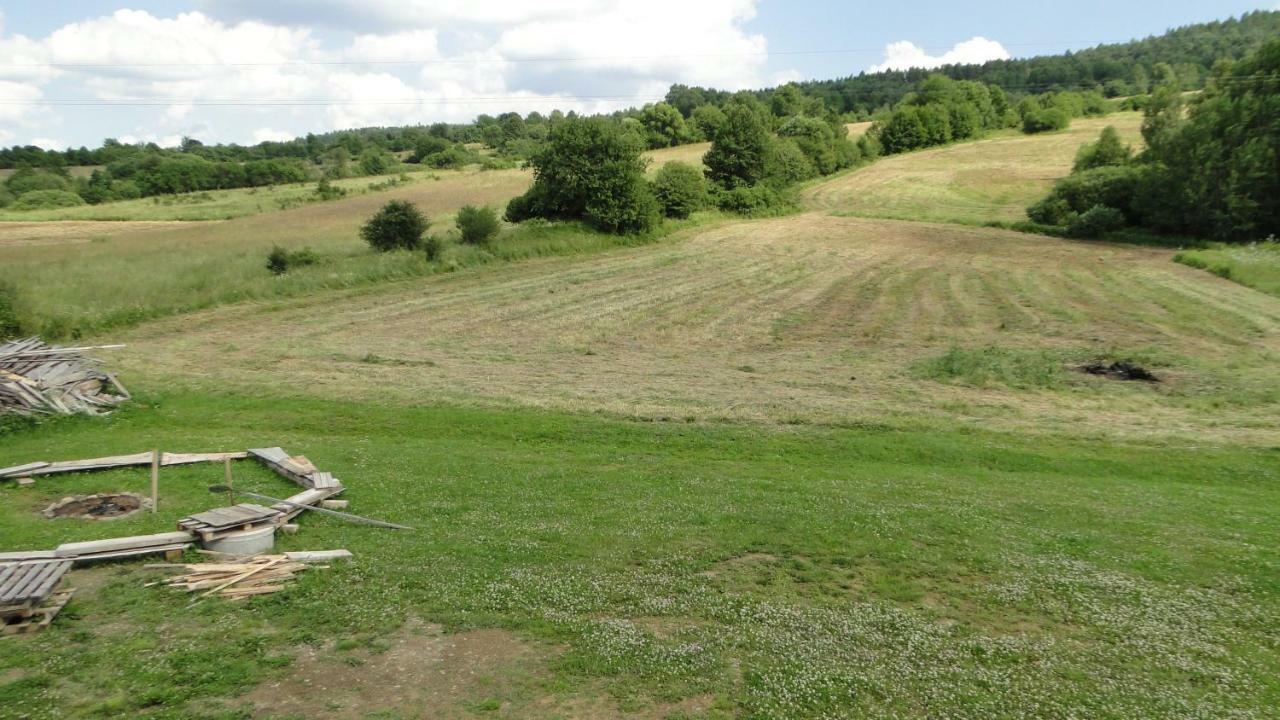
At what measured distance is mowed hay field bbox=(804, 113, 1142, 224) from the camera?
6275 centimetres

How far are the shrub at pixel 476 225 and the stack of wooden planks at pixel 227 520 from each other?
32.0m

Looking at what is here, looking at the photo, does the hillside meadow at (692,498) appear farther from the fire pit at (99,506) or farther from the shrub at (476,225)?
the shrub at (476,225)

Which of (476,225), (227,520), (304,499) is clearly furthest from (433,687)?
(476,225)

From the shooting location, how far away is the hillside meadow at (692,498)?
7.45 meters

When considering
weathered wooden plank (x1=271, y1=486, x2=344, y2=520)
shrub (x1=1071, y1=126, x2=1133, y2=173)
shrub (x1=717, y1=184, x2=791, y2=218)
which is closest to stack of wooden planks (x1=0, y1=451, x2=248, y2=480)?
weathered wooden plank (x1=271, y1=486, x2=344, y2=520)

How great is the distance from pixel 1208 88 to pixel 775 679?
5733 centimetres

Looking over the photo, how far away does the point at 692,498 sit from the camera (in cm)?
1259

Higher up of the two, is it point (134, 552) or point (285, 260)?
point (285, 260)

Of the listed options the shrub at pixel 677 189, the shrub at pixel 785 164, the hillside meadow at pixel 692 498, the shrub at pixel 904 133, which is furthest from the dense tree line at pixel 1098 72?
the hillside meadow at pixel 692 498

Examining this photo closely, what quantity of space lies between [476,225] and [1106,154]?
51.4 metres

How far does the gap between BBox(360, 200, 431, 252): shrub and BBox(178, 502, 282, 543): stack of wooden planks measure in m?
30.3

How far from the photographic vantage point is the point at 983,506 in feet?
40.6

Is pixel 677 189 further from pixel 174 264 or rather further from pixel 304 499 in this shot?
pixel 304 499

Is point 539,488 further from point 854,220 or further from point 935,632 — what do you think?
point 854,220
